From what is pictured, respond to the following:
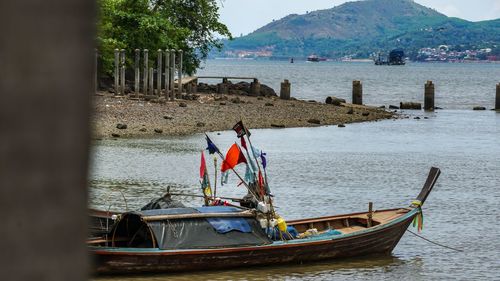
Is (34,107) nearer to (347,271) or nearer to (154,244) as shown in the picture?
(154,244)

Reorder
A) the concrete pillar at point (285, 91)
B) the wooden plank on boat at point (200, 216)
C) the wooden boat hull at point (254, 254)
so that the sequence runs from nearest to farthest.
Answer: the wooden boat hull at point (254, 254) → the wooden plank on boat at point (200, 216) → the concrete pillar at point (285, 91)

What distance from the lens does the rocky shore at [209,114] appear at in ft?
129

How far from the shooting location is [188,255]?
15328mm

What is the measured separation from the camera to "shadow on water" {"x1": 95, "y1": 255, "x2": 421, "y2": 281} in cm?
1544

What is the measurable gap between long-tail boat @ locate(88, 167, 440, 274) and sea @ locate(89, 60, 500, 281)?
9.0 inches

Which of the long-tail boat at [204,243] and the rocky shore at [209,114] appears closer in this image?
the long-tail boat at [204,243]

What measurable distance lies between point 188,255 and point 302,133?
1165 inches

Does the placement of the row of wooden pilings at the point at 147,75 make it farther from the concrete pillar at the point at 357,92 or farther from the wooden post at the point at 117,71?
the concrete pillar at the point at 357,92

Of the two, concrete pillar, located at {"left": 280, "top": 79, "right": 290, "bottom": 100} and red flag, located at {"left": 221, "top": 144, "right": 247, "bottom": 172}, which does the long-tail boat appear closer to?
red flag, located at {"left": 221, "top": 144, "right": 247, "bottom": 172}

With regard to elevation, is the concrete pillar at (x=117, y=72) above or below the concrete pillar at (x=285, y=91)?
above

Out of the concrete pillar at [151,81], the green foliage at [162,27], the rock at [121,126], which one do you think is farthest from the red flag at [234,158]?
the concrete pillar at [151,81]

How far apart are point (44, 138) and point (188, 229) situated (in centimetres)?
1456

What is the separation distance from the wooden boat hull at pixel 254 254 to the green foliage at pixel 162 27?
27055 millimetres

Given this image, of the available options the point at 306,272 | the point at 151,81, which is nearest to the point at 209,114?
the point at 151,81
